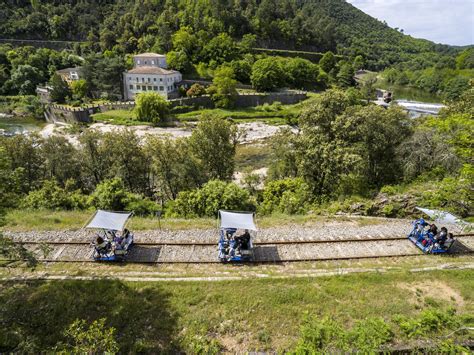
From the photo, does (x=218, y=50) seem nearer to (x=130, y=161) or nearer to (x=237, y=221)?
(x=130, y=161)

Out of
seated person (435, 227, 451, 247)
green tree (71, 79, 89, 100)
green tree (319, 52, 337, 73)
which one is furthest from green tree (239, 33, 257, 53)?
seated person (435, 227, 451, 247)

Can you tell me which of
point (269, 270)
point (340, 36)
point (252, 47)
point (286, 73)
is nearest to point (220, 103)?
point (286, 73)

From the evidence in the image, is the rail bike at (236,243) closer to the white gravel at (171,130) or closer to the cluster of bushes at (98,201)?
the cluster of bushes at (98,201)

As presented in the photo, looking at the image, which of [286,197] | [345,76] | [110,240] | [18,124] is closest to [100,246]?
[110,240]

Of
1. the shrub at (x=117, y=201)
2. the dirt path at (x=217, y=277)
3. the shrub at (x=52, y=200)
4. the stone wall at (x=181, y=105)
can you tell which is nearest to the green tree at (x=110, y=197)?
the shrub at (x=117, y=201)

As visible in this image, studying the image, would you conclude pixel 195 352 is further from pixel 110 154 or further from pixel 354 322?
pixel 110 154

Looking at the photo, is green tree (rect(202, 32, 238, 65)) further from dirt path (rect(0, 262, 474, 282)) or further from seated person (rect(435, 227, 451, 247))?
dirt path (rect(0, 262, 474, 282))

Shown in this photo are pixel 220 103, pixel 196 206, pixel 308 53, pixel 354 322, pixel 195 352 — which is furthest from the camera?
pixel 308 53
